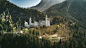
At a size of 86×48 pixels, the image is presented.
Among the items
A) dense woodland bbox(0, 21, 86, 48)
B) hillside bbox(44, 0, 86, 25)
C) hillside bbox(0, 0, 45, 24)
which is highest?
hillside bbox(44, 0, 86, 25)

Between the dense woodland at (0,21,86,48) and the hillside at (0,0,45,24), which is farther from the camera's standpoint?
the hillside at (0,0,45,24)

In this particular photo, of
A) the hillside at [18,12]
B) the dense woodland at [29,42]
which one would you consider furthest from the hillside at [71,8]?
the dense woodland at [29,42]

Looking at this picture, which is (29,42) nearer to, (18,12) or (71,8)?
(18,12)

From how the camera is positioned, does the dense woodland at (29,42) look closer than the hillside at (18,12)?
Yes

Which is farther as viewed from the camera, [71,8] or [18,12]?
[71,8]

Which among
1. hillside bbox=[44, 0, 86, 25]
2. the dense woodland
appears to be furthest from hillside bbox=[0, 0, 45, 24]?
hillside bbox=[44, 0, 86, 25]

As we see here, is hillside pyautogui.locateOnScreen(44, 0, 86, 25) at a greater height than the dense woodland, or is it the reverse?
hillside pyautogui.locateOnScreen(44, 0, 86, 25)

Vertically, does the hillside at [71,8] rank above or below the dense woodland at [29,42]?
above

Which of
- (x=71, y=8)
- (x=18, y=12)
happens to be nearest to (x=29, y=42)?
(x=18, y=12)

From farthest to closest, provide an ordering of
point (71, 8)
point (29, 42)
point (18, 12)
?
point (71, 8) < point (18, 12) < point (29, 42)

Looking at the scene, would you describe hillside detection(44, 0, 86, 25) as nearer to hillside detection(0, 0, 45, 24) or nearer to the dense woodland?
hillside detection(0, 0, 45, 24)

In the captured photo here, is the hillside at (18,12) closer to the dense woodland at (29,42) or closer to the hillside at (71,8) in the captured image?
the dense woodland at (29,42)

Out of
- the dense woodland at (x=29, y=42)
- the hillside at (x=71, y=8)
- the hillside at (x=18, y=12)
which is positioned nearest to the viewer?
the dense woodland at (x=29, y=42)

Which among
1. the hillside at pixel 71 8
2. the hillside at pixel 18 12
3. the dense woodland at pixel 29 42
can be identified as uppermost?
the hillside at pixel 71 8
